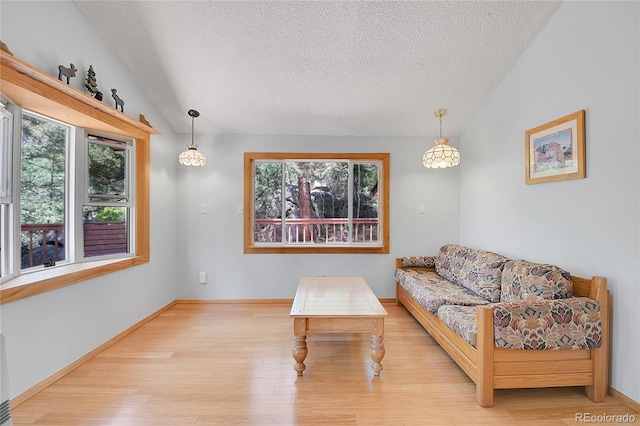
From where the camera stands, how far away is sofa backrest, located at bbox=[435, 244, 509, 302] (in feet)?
7.98

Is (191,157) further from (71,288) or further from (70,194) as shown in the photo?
(71,288)

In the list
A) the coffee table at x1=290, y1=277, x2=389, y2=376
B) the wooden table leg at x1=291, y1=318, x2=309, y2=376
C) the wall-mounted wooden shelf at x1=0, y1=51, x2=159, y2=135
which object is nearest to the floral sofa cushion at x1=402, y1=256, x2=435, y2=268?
the coffee table at x1=290, y1=277, x2=389, y2=376

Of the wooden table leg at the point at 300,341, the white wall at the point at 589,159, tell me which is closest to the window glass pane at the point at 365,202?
the white wall at the point at 589,159

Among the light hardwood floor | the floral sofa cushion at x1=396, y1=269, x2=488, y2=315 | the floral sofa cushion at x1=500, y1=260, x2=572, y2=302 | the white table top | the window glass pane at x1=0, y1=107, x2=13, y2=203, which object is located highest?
the window glass pane at x1=0, y1=107, x2=13, y2=203

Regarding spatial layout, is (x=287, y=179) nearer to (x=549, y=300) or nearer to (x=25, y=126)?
(x=25, y=126)

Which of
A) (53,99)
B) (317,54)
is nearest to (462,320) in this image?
(317,54)

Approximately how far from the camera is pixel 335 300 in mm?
2232

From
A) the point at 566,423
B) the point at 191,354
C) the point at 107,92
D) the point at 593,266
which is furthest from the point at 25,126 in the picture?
the point at 593,266

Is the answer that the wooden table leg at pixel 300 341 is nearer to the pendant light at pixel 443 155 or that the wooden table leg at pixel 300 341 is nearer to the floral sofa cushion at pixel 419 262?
the floral sofa cushion at pixel 419 262

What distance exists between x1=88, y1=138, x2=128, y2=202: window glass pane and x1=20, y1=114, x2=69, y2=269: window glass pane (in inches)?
8.7

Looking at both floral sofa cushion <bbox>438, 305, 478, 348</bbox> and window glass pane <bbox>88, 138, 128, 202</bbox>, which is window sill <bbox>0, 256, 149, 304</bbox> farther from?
floral sofa cushion <bbox>438, 305, 478, 348</bbox>

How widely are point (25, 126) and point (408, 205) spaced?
12.5 feet

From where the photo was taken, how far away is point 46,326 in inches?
73.4

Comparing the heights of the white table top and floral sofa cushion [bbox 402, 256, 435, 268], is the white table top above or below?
below
